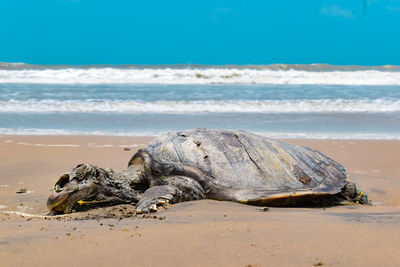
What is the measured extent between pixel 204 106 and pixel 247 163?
27.1ft

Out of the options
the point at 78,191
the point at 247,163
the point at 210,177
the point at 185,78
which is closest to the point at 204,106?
the point at 247,163

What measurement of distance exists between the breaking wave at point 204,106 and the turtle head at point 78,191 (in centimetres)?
762

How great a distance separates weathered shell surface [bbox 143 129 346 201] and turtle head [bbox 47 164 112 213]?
0.64m

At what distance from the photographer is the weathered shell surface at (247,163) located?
4117mm

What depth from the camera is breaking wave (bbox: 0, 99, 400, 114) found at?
11.7 m

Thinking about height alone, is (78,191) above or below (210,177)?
below

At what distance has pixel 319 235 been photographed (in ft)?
8.72

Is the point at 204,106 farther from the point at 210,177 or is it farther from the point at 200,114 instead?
the point at 210,177

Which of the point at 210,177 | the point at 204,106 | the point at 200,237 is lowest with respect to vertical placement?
the point at 200,237

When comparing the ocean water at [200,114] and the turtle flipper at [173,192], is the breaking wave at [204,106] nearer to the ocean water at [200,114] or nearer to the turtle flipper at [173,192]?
the ocean water at [200,114]

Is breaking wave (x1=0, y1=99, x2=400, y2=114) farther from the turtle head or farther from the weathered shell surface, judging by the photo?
the turtle head

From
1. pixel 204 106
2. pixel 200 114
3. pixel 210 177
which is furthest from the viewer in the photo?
pixel 204 106

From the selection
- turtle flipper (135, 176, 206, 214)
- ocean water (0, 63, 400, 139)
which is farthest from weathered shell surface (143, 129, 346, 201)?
ocean water (0, 63, 400, 139)

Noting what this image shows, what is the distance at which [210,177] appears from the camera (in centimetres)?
412
